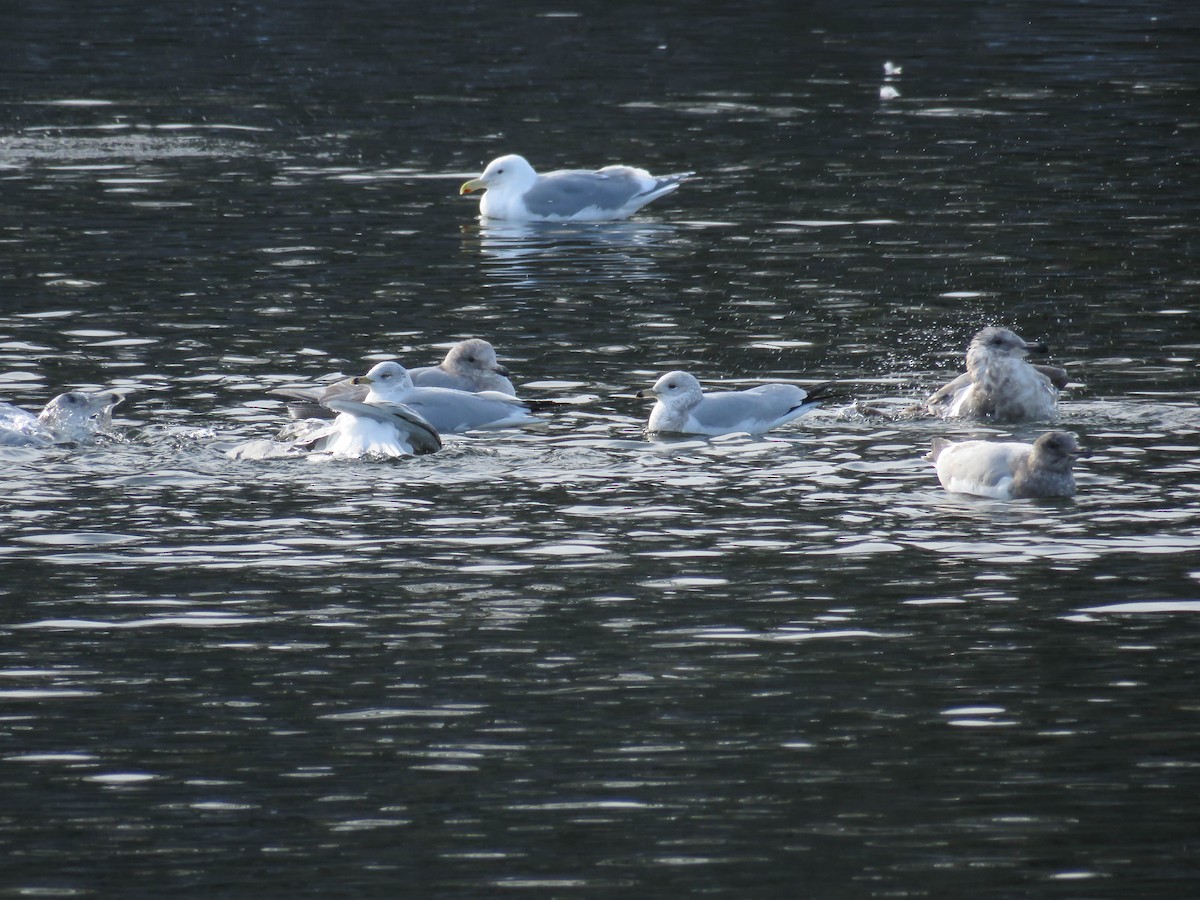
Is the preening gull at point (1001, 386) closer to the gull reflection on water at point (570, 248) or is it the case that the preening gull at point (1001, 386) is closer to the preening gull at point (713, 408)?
the preening gull at point (713, 408)

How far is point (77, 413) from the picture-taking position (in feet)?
44.0

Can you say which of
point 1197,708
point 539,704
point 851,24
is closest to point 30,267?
point 539,704

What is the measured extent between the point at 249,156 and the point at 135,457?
46.3 ft

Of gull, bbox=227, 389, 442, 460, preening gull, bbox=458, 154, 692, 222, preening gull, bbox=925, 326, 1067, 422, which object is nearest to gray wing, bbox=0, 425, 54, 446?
gull, bbox=227, 389, 442, 460

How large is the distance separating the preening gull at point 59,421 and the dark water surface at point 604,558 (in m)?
0.31

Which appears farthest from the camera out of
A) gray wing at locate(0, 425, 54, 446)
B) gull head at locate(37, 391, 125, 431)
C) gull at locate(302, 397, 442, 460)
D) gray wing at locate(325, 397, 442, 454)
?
gull head at locate(37, 391, 125, 431)

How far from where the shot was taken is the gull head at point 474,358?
14898mm

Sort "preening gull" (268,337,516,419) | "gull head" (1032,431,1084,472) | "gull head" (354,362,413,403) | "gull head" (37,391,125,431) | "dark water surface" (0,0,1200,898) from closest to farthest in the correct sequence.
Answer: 1. "dark water surface" (0,0,1200,898)
2. "gull head" (1032,431,1084,472)
3. "gull head" (37,391,125,431)
4. "gull head" (354,362,413,403)
5. "preening gull" (268,337,516,419)

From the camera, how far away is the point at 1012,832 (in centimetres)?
743

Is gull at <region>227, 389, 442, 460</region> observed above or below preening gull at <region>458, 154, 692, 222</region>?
below

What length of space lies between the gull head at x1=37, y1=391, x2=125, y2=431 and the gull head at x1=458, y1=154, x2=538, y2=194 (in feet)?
32.1

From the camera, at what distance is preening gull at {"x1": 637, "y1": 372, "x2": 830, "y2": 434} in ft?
45.3

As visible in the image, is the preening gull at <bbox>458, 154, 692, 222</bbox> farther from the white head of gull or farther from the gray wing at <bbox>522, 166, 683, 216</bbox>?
the white head of gull

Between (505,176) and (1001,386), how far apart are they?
A: 32.9 ft
